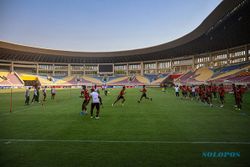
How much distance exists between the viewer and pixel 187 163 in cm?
593

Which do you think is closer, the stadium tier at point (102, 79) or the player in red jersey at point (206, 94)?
the player in red jersey at point (206, 94)

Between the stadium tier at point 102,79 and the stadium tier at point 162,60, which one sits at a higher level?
the stadium tier at point 162,60

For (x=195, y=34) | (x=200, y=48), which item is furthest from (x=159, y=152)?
(x=200, y=48)

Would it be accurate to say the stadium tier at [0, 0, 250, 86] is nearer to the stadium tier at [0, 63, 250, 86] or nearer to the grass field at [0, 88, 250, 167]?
the stadium tier at [0, 63, 250, 86]

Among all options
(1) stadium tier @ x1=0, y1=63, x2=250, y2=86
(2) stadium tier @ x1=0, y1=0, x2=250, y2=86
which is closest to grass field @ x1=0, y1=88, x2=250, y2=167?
(2) stadium tier @ x1=0, y1=0, x2=250, y2=86

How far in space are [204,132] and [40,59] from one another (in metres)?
108

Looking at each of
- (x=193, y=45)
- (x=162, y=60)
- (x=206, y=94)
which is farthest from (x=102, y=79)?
(x=206, y=94)

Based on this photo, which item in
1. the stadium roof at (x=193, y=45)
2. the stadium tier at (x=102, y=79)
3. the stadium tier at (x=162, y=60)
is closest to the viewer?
the stadium roof at (x=193, y=45)

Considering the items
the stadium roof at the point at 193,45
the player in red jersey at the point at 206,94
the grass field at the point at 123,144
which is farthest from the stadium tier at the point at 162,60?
the grass field at the point at 123,144

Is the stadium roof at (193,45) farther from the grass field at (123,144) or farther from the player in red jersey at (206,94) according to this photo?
the grass field at (123,144)

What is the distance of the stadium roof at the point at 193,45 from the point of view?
134ft

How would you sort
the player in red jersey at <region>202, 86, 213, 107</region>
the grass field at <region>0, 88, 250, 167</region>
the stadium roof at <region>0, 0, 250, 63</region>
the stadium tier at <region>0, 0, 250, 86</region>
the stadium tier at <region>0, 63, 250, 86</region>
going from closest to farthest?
the grass field at <region>0, 88, 250, 167</region>
the player in red jersey at <region>202, 86, 213, 107</region>
the stadium roof at <region>0, 0, 250, 63</region>
the stadium tier at <region>0, 0, 250, 86</region>
the stadium tier at <region>0, 63, 250, 86</region>

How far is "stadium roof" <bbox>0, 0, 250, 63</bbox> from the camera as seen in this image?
4088 cm

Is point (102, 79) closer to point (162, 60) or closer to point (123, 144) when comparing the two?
point (162, 60)
